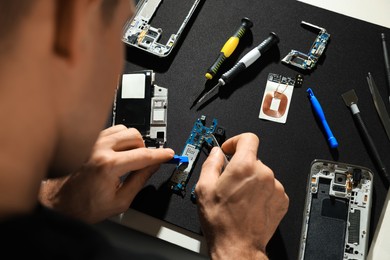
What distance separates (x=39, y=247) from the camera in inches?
20.8

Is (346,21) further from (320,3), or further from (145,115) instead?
(145,115)

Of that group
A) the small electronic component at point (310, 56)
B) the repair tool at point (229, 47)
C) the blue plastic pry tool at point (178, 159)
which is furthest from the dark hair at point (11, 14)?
the small electronic component at point (310, 56)

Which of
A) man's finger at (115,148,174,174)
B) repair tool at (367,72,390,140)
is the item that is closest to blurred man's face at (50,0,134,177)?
man's finger at (115,148,174,174)

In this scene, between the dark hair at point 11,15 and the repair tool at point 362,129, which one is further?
the repair tool at point 362,129

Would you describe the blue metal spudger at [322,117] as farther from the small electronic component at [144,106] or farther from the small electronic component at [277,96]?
the small electronic component at [144,106]

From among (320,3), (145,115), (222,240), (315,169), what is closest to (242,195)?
(222,240)

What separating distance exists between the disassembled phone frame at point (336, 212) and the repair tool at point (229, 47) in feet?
1.24

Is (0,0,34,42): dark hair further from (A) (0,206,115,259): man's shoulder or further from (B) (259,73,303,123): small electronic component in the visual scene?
(B) (259,73,303,123): small electronic component

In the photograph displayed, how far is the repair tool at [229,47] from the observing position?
1.29 m

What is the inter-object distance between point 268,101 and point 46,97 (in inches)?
33.0

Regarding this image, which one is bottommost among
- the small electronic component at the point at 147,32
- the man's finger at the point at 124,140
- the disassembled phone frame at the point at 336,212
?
the man's finger at the point at 124,140

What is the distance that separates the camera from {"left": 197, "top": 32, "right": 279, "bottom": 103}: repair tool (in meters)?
1.27

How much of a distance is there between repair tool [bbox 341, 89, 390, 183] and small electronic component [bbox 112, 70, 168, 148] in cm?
51

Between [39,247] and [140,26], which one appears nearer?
[39,247]
